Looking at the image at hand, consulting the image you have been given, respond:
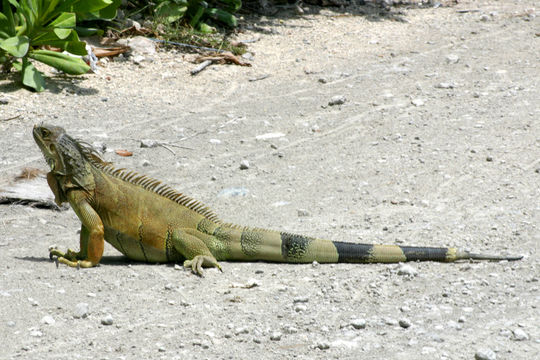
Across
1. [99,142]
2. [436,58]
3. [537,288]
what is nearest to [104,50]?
[99,142]

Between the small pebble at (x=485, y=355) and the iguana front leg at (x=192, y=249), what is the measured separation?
1.96 m

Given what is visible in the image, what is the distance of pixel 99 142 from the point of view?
304 inches

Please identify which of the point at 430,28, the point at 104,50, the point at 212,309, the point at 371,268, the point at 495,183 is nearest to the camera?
the point at 212,309

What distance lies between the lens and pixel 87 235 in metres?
4.98

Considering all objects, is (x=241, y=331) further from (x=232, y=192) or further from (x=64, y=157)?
(x=232, y=192)

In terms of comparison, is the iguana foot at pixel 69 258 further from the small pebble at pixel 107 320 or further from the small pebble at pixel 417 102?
the small pebble at pixel 417 102

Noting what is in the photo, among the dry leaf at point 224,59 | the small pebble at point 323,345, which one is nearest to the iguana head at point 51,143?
the small pebble at point 323,345

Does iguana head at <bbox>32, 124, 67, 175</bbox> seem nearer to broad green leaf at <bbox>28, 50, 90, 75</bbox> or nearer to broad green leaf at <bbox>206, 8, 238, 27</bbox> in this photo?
broad green leaf at <bbox>28, 50, 90, 75</bbox>

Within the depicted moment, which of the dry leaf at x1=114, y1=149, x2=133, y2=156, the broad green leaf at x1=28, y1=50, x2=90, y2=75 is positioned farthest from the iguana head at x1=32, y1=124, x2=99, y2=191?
the broad green leaf at x1=28, y1=50, x2=90, y2=75

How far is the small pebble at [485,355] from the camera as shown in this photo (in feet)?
11.4

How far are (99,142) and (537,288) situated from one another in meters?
4.92

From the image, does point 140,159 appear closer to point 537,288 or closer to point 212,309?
point 212,309

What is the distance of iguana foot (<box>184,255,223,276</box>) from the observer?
482cm

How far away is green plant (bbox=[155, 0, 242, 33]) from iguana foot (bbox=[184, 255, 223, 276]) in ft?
21.2
